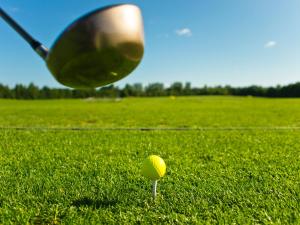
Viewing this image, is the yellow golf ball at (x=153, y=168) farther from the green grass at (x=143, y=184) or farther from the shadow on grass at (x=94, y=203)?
the shadow on grass at (x=94, y=203)

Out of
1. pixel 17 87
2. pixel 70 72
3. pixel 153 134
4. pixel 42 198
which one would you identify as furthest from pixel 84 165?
pixel 17 87

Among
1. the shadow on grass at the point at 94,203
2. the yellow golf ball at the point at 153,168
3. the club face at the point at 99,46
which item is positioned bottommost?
the shadow on grass at the point at 94,203

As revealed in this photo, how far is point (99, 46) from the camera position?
1.89 m

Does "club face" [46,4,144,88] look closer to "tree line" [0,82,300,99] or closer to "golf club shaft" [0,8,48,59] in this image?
"golf club shaft" [0,8,48,59]

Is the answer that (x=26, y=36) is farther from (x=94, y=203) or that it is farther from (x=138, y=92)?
(x=138, y=92)

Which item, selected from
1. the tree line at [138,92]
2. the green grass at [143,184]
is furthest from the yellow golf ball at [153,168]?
the tree line at [138,92]

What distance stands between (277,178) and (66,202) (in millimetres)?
2510

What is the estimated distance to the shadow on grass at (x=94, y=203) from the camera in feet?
10.2

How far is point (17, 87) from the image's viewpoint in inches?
3334

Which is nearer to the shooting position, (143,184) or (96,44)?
(96,44)

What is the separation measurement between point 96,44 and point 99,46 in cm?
2

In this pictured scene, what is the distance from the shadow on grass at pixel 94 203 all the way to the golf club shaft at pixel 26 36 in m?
1.64

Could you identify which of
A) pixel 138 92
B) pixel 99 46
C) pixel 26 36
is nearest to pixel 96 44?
pixel 99 46

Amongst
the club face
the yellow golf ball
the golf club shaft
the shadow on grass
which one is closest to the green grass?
the shadow on grass
